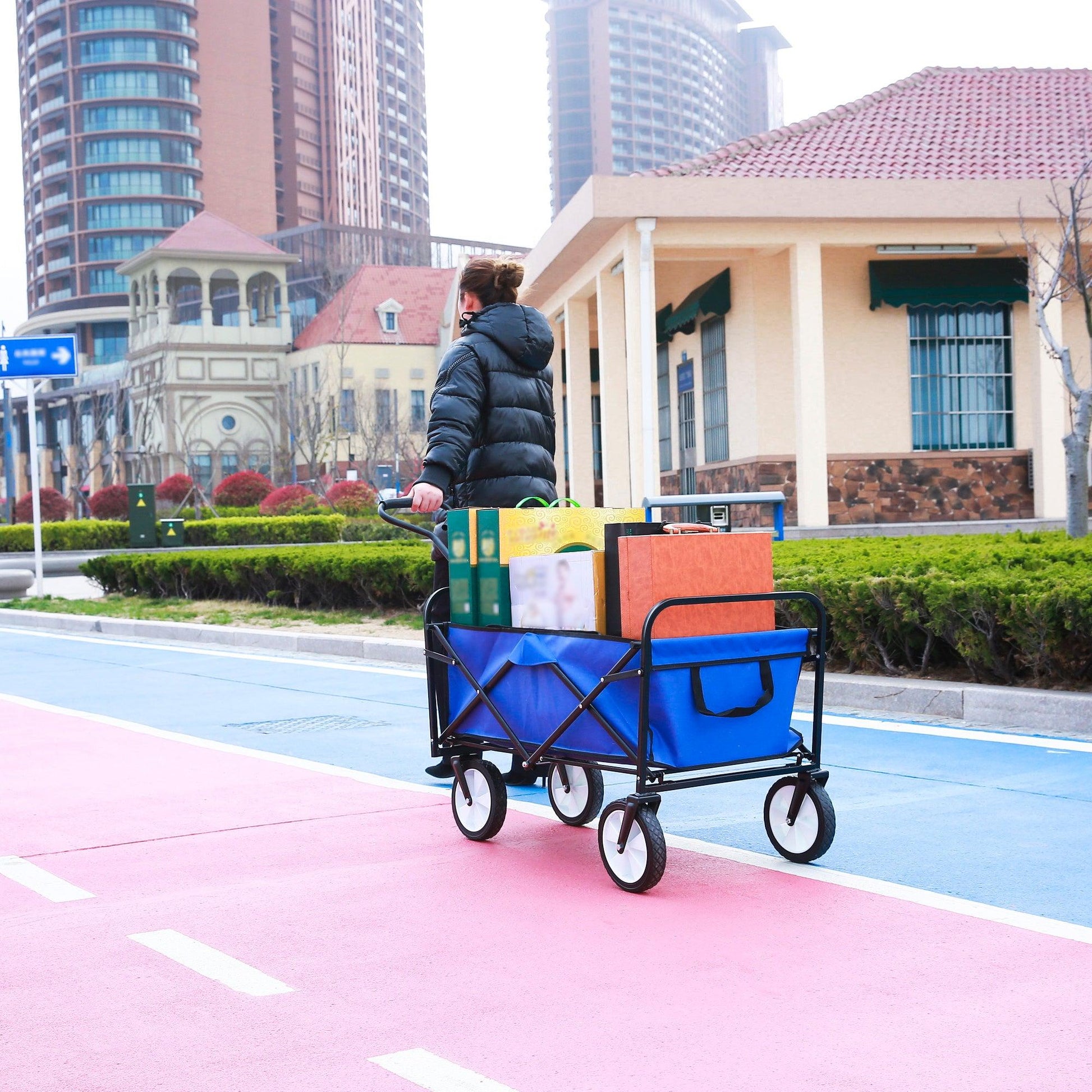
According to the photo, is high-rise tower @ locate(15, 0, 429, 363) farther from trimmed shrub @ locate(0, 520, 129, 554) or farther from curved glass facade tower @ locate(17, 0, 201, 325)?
trimmed shrub @ locate(0, 520, 129, 554)

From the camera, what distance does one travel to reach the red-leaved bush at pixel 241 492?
143 ft

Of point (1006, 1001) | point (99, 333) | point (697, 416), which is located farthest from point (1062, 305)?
point (99, 333)

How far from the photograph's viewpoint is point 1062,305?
20500 mm

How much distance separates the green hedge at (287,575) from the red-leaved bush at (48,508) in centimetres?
2681

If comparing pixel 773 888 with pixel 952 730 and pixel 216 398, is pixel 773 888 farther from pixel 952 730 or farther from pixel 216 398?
pixel 216 398

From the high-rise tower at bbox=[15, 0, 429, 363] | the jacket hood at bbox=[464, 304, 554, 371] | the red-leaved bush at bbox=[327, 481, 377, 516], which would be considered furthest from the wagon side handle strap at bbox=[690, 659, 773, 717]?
the high-rise tower at bbox=[15, 0, 429, 363]

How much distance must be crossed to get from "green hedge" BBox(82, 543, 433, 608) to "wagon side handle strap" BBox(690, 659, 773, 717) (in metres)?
8.95

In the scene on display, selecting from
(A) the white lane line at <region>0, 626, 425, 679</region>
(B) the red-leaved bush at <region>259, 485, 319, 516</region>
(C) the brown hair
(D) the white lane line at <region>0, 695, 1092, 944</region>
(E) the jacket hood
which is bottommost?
(A) the white lane line at <region>0, 626, 425, 679</region>

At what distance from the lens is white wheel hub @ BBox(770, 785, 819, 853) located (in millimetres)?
4738

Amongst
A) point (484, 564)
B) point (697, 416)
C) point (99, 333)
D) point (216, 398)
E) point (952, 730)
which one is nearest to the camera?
point (484, 564)

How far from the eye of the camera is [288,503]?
1544 inches

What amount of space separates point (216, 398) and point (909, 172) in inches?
2144

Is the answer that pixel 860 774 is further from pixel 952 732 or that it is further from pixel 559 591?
pixel 559 591

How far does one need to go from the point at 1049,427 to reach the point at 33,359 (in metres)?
15.5
